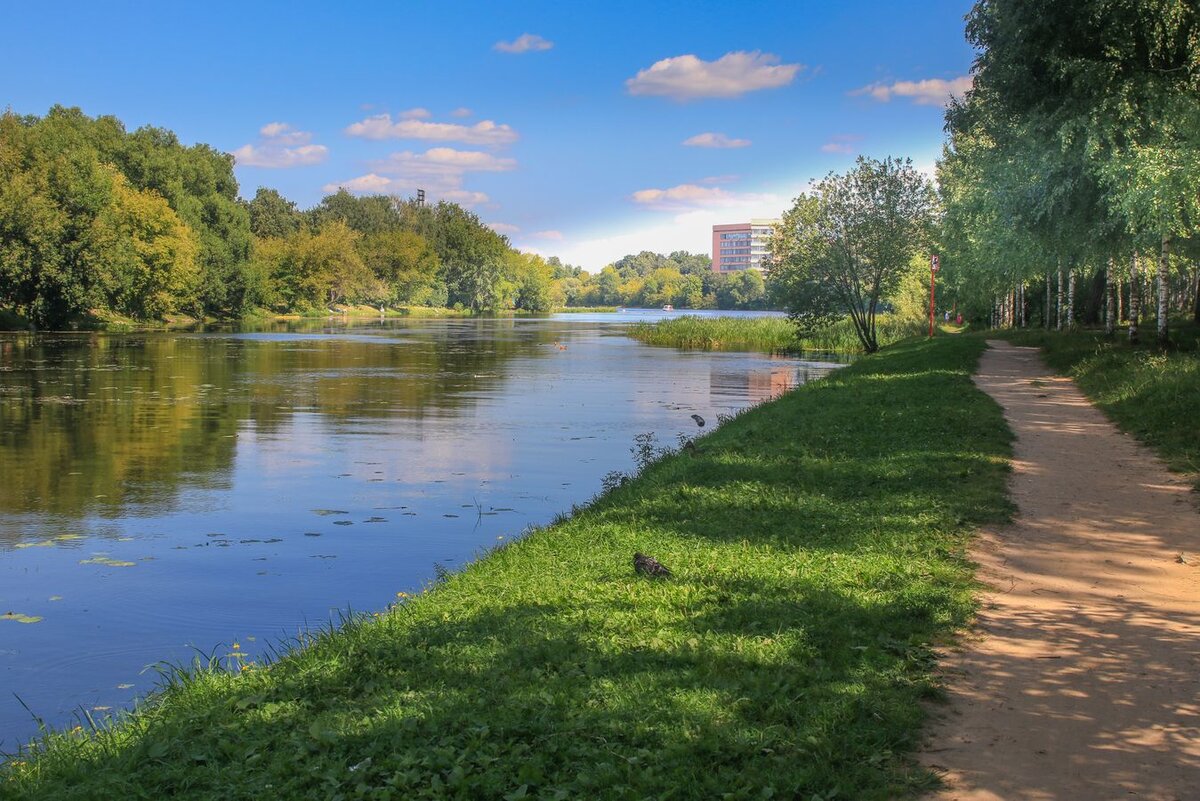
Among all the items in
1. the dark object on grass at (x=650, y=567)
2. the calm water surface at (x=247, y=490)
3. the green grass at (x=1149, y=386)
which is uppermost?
the green grass at (x=1149, y=386)

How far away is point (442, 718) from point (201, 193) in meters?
98.0

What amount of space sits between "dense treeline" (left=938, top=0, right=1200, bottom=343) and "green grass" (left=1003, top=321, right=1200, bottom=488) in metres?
1.36

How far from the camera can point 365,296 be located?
134 metres

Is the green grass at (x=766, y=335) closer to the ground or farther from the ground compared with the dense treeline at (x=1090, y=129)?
closer to the ground

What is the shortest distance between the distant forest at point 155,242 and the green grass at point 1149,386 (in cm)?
5714

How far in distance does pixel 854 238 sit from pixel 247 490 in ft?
123

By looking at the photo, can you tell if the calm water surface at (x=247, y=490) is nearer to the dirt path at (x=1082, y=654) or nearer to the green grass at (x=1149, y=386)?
the dirt path at (x=1082, y=654)

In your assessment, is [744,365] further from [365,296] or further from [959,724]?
[365,296]

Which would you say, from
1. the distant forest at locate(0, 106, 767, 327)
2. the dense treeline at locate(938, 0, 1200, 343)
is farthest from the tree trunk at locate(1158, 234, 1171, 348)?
the distant forest at locate(0, 106, 767, 327)

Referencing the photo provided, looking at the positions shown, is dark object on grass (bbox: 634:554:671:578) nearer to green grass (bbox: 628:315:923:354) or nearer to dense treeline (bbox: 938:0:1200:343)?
dense treeline (bbox: 938:0:1200:343)

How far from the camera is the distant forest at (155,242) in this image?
61.2 metres

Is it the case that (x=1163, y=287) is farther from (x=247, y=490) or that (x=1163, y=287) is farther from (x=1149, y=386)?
(x=247, y=490)

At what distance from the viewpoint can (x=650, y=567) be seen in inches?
320

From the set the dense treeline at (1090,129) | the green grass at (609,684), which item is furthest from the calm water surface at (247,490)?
the dense treeline at (1090,129)
